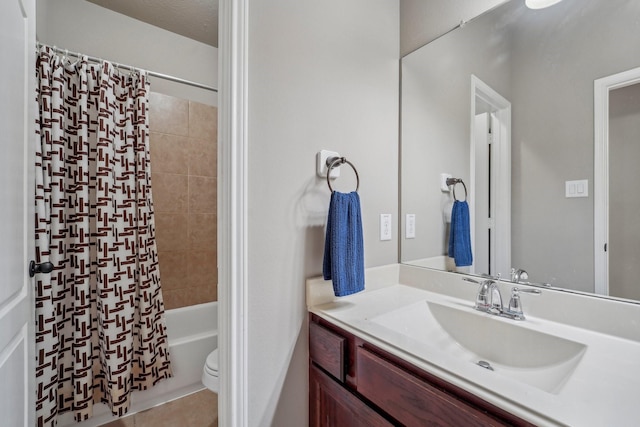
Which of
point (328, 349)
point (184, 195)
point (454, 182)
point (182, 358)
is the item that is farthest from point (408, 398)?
point (184, 195)

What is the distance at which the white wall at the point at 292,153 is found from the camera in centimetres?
89

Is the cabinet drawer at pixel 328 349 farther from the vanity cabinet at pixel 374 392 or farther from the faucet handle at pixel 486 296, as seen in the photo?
the faucet handle at pixel 486 296

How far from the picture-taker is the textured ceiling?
1761 millimetres

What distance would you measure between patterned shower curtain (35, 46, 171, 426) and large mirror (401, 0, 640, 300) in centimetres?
167

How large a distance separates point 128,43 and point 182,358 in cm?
226

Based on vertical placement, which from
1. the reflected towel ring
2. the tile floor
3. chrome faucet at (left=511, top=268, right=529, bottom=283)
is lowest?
the tile floor

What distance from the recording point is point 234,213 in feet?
2.76

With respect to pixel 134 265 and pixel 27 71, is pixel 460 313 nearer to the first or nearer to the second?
pixel 27 71

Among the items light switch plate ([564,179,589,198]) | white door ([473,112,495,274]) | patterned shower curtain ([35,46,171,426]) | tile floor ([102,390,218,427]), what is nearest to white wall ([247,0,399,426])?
white door ([473,112,495,274])

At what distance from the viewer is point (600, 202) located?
78 cm

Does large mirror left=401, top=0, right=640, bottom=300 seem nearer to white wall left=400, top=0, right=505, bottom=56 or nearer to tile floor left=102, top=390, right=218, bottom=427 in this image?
white wall left=400, top=0, right=505, bottom=56

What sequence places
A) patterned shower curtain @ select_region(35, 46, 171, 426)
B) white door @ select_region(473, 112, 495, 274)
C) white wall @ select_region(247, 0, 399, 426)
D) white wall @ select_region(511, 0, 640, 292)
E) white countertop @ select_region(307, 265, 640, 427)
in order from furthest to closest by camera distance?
patterned shower curtain @ select_region(35, 46, 171, 426), white door @ select_region(473, 112, 495, 274), white wall @ select_region(247, 0, 399, 426), white wall @ select_region(511, 0, 640, 292), white countertop @ select_region(307, 265, 640, 427)

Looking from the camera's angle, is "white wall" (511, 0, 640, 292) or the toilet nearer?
"white wall" (511, 0, 640, 292)

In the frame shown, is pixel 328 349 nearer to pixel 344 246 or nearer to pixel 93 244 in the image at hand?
pixel 344 246
